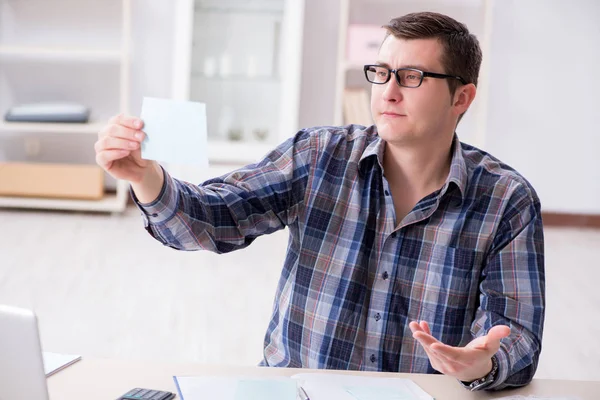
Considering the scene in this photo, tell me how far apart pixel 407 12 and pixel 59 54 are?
2.16 meters

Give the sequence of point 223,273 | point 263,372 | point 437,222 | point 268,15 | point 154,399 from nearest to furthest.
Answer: point 154,399
point 263,372
point 437,222
point 223,273
point 268,15

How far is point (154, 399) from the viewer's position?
3.30 feet

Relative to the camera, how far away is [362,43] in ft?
15.5

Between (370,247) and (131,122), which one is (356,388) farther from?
(131,122)

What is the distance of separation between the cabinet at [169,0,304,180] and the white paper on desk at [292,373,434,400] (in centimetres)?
358

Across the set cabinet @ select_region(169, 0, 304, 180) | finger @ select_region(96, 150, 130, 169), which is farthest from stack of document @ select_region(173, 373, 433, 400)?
cabinet @ select_region(169, 0, 304, 180)

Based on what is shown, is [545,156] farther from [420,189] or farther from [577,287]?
[420,189]

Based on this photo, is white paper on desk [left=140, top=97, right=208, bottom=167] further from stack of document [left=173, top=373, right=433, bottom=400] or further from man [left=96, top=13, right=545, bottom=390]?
stack of document [left=173, top=373, right=433, bottom=400]

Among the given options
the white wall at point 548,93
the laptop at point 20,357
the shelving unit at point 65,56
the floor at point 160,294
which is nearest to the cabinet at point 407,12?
the white wall at point 548,93

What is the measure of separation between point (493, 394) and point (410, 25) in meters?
0.63

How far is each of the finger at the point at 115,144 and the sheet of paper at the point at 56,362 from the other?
302mm

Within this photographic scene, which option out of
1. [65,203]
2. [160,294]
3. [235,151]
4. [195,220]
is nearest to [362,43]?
[235,151]

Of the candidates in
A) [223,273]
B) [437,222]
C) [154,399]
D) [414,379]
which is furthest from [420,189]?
[223,273]

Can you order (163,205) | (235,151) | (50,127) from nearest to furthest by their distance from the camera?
(163,205) < (50,127) < (235,151)
